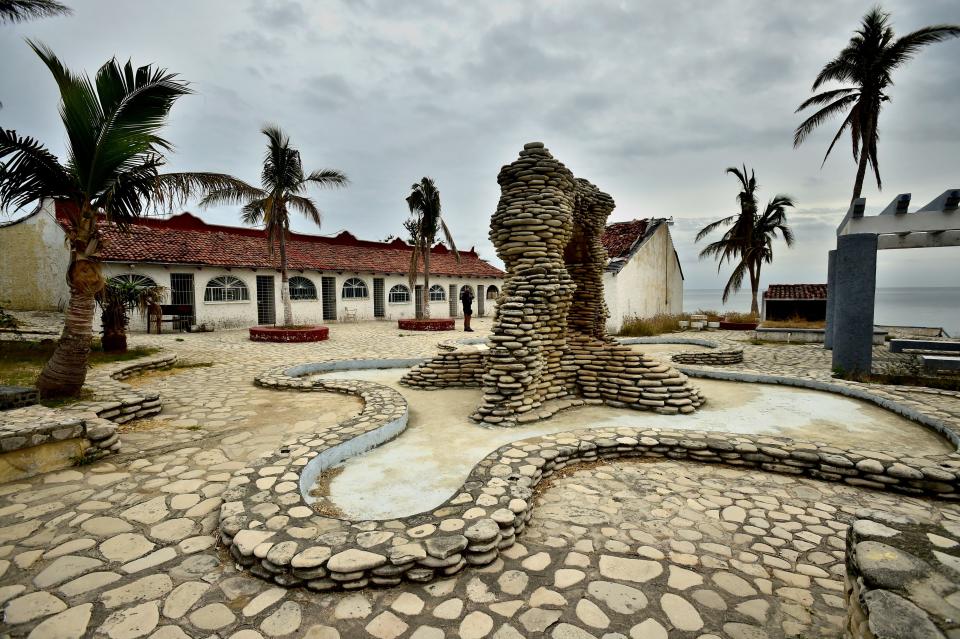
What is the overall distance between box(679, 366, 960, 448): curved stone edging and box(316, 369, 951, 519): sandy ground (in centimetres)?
12

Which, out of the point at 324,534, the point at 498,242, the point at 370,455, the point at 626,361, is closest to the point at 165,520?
the point at 324,534

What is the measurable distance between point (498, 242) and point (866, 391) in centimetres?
702

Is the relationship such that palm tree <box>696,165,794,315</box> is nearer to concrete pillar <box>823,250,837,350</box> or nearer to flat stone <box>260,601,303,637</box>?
concrete pillar <box>823,250,837,350</box>

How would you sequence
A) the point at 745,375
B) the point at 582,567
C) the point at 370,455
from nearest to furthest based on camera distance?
1. the point at 582,567
2. the point at 370,455
3. the point at 745,375

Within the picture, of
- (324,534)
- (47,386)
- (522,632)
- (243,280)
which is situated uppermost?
(243,280)

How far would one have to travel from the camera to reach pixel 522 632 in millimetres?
2430

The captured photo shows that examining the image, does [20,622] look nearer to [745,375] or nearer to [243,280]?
[745,375]

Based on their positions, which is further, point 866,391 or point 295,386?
point 295,386

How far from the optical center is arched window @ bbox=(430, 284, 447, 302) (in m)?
28.4

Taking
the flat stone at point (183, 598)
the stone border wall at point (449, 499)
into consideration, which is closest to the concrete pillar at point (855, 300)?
the stone border wall at point (449, 499)

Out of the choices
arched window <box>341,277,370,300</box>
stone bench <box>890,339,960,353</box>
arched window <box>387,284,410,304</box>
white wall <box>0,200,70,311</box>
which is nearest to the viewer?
stone bench <box>890,339,960,353</box>

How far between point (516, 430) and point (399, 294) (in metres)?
22.0

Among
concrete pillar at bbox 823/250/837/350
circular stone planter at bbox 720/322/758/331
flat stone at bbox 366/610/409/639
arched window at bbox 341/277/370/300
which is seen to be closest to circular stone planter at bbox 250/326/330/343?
arched window at bbox 341/277/370/300

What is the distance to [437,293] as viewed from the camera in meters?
28.8
